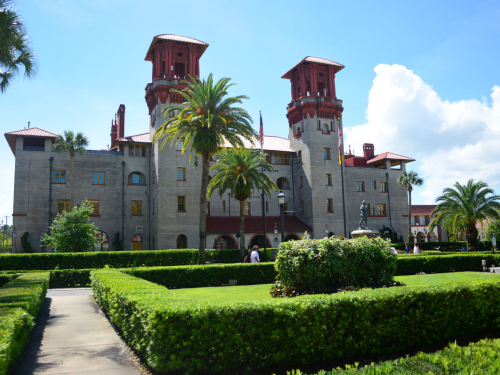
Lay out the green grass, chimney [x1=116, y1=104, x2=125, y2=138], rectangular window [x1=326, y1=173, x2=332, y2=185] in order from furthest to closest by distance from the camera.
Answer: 1. rectangular window [x1=326, y1=173, x2=332, y2=185]
2. chimney [x1=116, y1=104, x2=125, y2=138]
3. the green grass

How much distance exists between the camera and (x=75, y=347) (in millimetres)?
8945

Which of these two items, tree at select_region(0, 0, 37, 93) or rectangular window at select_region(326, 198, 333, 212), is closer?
tree at select_region(0, 0, 37, 93)

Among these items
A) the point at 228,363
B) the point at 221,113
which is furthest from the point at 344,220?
the point at 228,363

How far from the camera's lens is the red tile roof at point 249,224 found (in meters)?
43.5

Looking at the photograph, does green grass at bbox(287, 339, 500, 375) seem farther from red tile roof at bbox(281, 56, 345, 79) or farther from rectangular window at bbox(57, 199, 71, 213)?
red tile roof at bbox(281, 56, 345, 79)

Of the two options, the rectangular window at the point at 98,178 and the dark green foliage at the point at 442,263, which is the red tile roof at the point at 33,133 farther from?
the dark green foliage at the point at 442,263

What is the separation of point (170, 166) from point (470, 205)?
1292 inches

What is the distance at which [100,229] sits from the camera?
42.0 metres

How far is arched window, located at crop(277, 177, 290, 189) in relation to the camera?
51.0 metres

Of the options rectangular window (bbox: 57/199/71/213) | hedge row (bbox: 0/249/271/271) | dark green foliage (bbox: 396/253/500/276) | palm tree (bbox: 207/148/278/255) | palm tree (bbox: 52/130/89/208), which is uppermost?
palm tree (bbox: 52/130/89/208)

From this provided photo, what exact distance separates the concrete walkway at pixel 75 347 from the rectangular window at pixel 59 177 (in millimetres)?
30493

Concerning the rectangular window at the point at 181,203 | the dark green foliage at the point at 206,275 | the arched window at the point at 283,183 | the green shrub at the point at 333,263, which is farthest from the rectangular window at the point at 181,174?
the green shrub at the point at 333,263

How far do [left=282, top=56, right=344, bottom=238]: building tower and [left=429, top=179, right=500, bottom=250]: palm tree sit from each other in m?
11.8

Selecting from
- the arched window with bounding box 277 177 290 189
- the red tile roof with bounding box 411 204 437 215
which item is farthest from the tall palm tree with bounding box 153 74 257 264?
the red tile roof with bounding box 411 204 437 215
